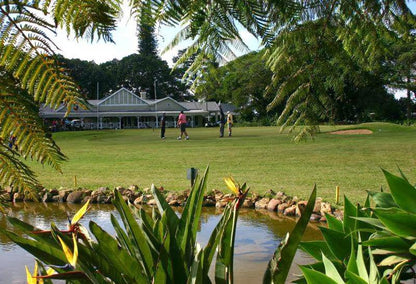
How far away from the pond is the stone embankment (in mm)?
195

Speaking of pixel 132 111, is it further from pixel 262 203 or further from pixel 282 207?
pixel 282 207

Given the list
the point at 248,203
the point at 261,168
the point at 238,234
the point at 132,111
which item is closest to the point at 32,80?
the point at 238,234

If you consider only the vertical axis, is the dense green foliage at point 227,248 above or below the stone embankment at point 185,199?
above

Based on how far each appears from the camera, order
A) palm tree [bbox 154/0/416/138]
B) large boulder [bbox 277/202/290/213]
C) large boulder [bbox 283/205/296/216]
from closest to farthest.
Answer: palm tree [bbox 154/0/416/138] → large boulder [bbox 283/205/296/216] → large boulder [bbox 277/202/290/213]

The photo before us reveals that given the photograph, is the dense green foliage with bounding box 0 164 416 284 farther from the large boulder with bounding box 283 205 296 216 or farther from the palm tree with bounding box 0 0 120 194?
the large boulder with bounding box 283 205 296 216

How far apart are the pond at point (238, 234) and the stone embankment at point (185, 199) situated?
0.64 ft

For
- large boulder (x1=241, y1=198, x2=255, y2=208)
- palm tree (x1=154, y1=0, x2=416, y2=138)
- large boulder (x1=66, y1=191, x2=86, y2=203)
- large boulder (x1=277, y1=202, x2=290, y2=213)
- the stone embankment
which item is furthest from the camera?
large boulder (x1=66, y1=191, x2=86, y2=203)

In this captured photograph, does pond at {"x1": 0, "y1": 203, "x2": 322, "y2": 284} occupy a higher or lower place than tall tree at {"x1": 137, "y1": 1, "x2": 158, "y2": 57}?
lower

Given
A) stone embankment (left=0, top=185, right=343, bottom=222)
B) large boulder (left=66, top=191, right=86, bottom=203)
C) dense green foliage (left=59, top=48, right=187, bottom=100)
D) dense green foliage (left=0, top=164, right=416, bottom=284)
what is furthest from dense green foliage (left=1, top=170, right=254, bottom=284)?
large boulder (left=66, top=191, right=86, bottom=203)

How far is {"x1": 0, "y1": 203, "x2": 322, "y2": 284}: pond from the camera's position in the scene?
536cm

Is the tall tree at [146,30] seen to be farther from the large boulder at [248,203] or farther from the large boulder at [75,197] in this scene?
the large boulder at [75,197]

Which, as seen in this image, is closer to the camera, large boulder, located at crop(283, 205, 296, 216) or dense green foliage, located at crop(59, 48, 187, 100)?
dense green foliage, located at crop(59, 48, 187, 100)

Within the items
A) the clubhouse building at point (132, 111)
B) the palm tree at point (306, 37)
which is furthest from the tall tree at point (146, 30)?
the clubhouse building at point (132, 111)

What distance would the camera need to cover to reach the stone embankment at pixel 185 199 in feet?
25.8
